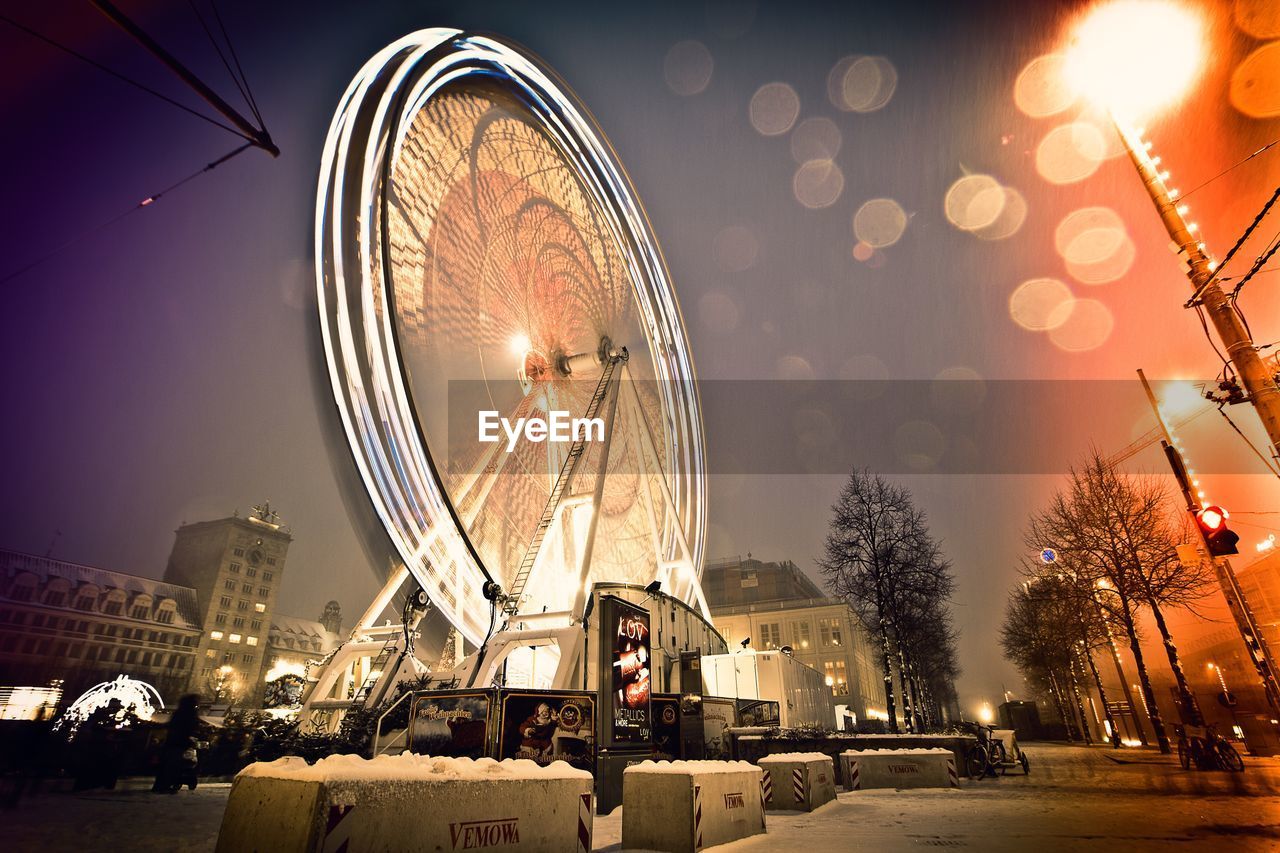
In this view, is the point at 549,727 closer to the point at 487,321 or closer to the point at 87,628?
the point at 487,321

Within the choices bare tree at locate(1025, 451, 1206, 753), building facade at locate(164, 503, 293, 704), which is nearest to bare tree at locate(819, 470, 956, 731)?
bare tree at locate(1025, 451, 1206, 753)

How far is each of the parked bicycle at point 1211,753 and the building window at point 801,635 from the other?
45.4 metres

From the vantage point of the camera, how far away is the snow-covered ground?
6.12 metres

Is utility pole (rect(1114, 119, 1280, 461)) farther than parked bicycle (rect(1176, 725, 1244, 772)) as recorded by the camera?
No

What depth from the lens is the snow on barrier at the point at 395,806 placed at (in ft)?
11.6

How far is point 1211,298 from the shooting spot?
812 centimetres

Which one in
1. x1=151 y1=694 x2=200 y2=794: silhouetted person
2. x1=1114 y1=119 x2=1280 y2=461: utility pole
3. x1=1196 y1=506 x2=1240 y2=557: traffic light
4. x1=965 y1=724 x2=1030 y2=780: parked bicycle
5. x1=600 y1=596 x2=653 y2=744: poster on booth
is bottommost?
x1=965 y1=724 x2=1030 y2=780: parked bicycle

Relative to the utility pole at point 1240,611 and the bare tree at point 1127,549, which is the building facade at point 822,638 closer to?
the bare tree at point 1127,549

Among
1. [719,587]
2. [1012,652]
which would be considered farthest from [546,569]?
[719,587]

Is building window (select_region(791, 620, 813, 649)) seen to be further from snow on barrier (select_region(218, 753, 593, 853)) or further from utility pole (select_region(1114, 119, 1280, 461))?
snow on barrier (select_region(218, 753, 593, 853))

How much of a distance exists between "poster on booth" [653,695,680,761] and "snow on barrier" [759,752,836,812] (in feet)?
11.0

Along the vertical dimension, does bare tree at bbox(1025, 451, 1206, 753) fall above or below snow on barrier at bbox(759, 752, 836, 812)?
above

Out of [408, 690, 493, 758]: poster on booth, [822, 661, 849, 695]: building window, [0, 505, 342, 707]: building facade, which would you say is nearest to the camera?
[408, 690, 493, 758]: poster on booth

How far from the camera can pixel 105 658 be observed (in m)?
45.0
